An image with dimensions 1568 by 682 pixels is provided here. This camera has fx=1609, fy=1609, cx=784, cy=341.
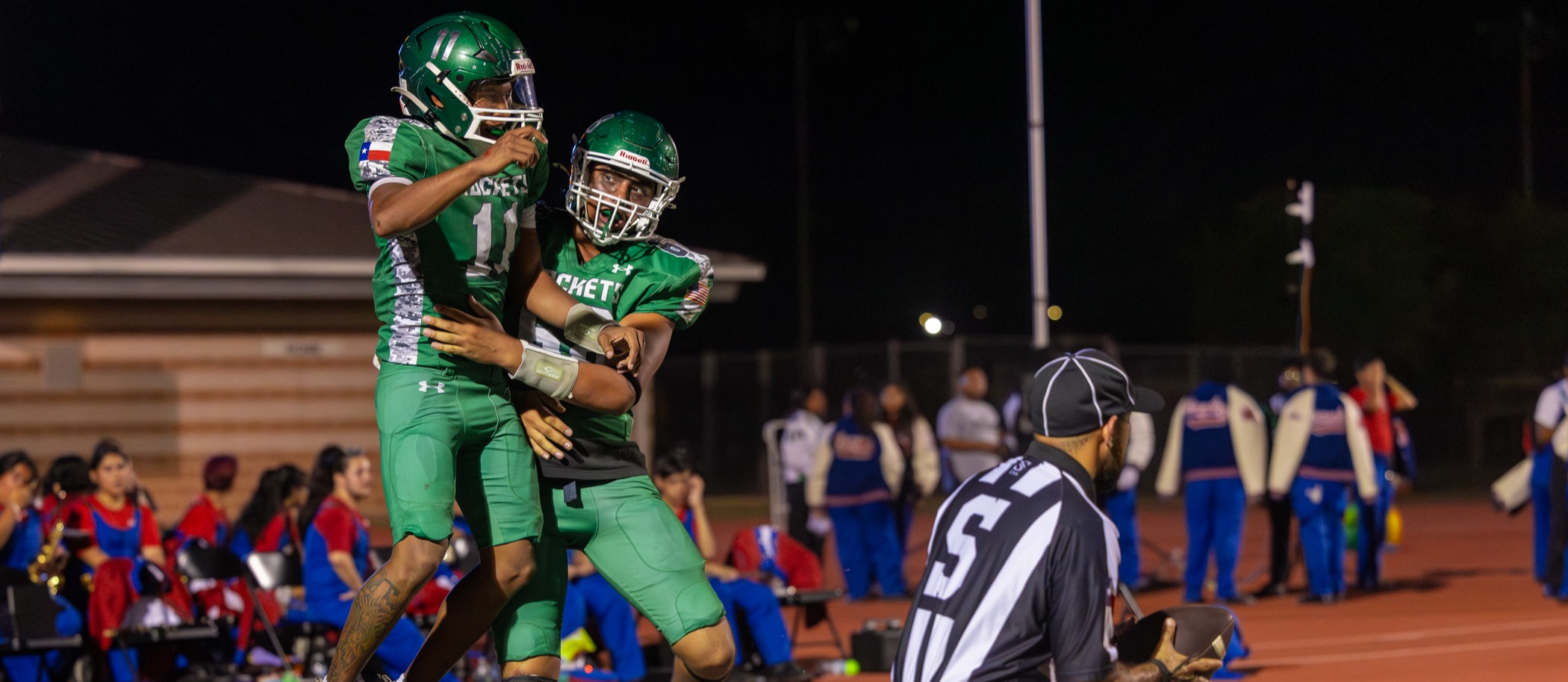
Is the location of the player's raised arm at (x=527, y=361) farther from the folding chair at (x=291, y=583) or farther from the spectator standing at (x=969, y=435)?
the spectator standing at (x=969, y=435)

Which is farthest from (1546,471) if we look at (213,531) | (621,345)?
(621,345)

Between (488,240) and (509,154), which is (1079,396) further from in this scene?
(488,240)

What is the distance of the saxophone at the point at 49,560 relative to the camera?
9039 millimetres

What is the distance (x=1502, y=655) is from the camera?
1049 centimetres

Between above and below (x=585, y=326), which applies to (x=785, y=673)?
below

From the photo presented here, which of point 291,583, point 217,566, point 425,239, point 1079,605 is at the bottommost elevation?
point 291,583

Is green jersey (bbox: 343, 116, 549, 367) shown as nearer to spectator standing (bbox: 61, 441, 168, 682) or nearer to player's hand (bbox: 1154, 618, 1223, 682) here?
player's hand (bbox: 1154, 618, 1223, 682)

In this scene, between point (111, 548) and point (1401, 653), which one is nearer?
point (111, 548)

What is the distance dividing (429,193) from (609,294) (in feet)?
2.85

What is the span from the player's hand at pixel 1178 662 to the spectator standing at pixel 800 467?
11.5m

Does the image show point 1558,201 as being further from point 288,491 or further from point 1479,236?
point 288,491

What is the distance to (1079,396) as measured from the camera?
3.92 metres

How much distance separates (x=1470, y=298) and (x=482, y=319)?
33.8 metres

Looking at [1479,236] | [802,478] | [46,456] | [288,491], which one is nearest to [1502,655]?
[802,478]
